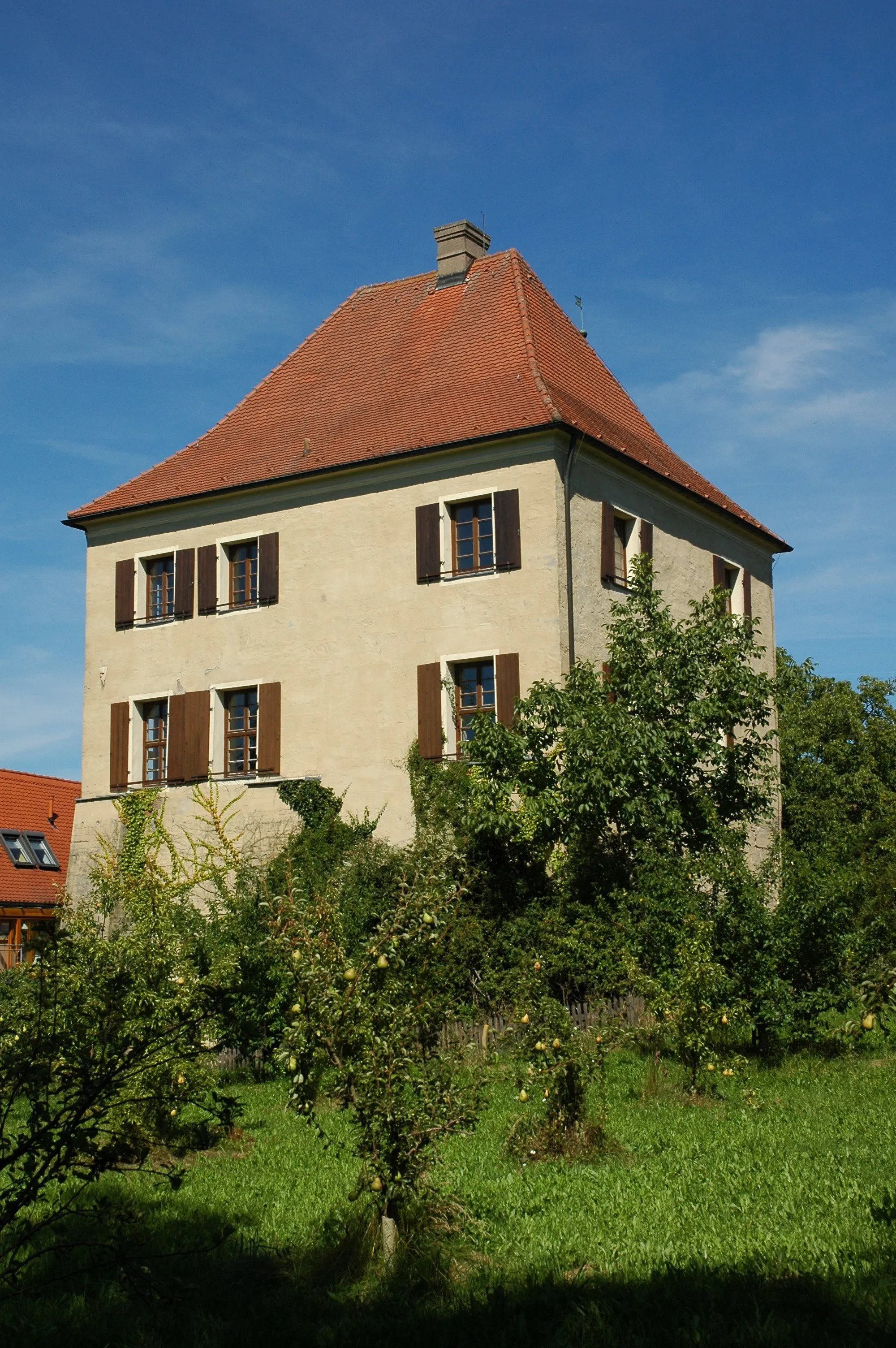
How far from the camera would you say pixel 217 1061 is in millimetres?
16688

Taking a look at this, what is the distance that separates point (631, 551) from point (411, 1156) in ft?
56.9

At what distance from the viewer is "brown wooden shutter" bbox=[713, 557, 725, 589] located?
26.5m

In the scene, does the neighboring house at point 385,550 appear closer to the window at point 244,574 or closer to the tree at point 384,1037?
the window at point 244,574

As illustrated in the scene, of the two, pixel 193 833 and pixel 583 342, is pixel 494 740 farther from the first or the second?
pixel 583 342

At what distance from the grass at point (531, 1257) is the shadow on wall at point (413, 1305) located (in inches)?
0.5

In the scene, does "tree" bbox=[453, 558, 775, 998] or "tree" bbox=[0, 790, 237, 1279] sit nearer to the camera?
"tree" bbox=[0, 790, 237, 1279]

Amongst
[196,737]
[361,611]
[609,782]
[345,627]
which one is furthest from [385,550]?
[609,782]

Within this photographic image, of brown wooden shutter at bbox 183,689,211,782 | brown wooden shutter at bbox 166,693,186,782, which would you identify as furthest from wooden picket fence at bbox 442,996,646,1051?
brown wooden shutter at bbox 166,693,186,782

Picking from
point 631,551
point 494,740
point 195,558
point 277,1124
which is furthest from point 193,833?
point 277,1124

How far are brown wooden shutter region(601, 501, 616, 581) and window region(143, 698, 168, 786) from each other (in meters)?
8.43

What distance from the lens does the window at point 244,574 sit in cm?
2502

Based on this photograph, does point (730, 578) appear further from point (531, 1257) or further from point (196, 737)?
point (531, 1257)

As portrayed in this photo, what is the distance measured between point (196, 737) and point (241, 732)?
2.62 feet

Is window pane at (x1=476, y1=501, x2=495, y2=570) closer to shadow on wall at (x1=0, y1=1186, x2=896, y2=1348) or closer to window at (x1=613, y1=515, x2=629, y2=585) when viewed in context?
window at (x1=613, y1=515, x2=629, y2=585)
